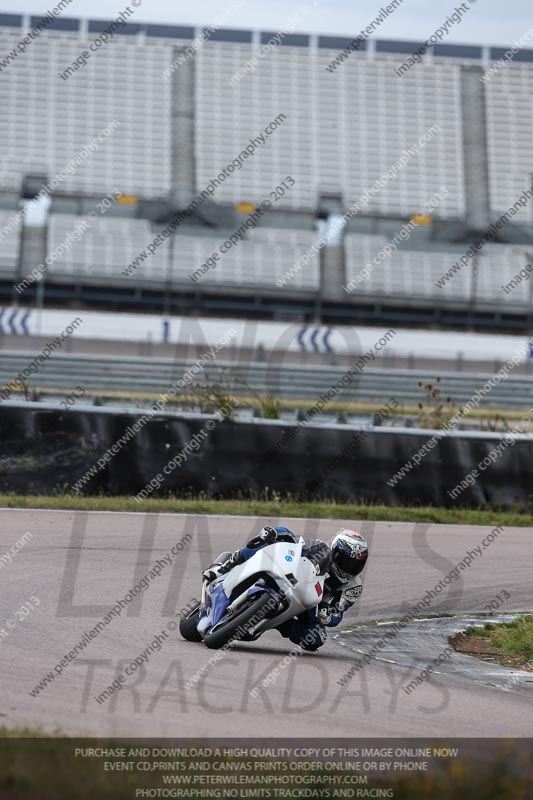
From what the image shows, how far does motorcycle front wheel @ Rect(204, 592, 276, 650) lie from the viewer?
6.77m

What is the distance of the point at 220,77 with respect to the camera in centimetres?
4422

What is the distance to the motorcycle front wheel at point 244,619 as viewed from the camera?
22.2ft

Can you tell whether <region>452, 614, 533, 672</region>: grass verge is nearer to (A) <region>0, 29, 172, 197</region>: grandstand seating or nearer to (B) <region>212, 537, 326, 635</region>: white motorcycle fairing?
(B) <region>212, 537, 326, 635</region>: white motorcycle fairing

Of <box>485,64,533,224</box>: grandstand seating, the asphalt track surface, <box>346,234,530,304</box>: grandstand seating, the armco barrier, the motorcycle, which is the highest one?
<box>485,64,533,224</box>: grandstand seating

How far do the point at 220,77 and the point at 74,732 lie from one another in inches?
1652

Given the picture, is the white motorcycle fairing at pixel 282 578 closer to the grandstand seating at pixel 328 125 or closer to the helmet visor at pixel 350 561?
the helmet visor at pixel 350 561

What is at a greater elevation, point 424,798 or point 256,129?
point 256,129

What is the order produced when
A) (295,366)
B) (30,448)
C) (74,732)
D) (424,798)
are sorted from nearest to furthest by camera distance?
(424,798)
(74,732)
(30,448)
(295,366)

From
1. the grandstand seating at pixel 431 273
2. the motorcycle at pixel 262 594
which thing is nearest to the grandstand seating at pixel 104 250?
the grandstand seating at pixel 431 273

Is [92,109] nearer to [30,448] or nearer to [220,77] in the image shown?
[220,77]

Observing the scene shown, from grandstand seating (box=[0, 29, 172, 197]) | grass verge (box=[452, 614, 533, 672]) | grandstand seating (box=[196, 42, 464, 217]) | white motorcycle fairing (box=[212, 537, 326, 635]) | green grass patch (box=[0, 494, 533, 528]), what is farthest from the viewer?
grandstand seating (box=[196, 42, 464, 217])

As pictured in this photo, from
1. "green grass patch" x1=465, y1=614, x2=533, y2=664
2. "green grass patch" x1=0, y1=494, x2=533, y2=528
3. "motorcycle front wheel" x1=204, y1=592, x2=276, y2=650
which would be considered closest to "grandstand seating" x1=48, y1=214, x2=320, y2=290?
"green grass patch" x1=0, y1=494, x2=533, y2=528

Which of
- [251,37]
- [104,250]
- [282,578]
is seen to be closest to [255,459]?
[282,578]

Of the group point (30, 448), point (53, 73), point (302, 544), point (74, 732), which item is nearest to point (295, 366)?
point (30, 448)
